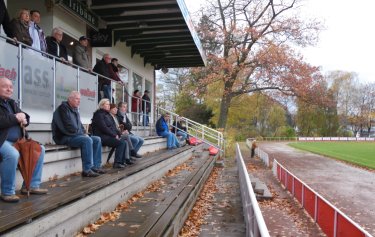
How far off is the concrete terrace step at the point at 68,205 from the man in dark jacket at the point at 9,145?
19cm

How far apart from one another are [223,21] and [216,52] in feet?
9.57

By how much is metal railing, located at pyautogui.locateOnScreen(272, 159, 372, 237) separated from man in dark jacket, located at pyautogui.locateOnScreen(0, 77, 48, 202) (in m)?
5.02

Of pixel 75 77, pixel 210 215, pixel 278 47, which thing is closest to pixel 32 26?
pixel 75 77

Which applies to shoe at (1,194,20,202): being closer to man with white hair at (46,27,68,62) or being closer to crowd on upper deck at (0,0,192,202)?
crowd on upper deck at (0,0,192,202)

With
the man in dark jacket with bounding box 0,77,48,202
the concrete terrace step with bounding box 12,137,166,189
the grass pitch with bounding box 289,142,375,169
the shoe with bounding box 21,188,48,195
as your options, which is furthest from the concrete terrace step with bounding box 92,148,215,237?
the grass pitch with bounding box 289,142,375,169

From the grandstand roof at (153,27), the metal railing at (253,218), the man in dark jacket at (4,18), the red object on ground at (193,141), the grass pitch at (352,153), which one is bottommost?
the grass pitch at (352,153)

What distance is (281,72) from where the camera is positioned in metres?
35.8

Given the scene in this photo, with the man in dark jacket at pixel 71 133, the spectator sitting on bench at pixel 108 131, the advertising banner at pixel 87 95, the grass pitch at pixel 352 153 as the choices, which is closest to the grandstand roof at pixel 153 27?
the advertising banner at pixel 87 95

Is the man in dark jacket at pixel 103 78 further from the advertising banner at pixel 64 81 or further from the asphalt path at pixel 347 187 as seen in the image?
the asphalt path at pixel 347 187

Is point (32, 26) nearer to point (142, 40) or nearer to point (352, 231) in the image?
point (352, 231)

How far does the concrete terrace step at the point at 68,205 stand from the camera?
12.8 feet

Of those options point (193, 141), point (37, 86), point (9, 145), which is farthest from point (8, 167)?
point (193, 141)

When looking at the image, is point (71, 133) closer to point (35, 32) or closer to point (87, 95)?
point (35, 32)

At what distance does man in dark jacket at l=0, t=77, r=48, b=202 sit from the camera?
4.58m
